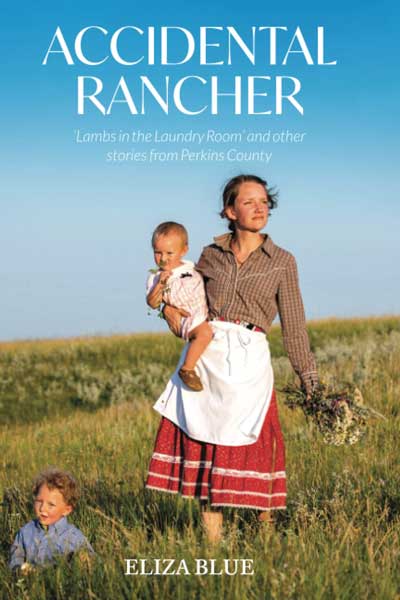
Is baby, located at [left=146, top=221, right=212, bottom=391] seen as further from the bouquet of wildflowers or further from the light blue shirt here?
the light blue shirt

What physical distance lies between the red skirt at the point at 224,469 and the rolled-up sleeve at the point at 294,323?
287 mm

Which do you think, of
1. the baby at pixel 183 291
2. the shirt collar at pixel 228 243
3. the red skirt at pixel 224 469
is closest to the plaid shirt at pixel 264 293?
the shirt collar at pixel 228 243

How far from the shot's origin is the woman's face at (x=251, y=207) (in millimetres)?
5555

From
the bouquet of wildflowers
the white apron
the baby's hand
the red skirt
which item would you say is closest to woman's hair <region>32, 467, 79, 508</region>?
the red skirt

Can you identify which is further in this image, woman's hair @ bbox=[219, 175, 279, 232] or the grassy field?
woman's hair @ bbox=[219, 175, 279, 232]

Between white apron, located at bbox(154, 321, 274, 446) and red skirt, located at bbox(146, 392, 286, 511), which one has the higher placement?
white apron, located at bbox(154, 321, 274, 446)

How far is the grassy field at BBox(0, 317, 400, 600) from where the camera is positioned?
4242mm

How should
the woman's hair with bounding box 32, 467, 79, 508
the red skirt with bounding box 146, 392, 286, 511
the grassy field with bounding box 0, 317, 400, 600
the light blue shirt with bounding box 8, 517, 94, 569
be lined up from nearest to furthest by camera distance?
1. the grassy field with bounding box 0, 317, 400, 600
2. the light blue shirt with bounding box 8, 517, 94, 569
3. the woman's hair with bounding box 32, 467, 79, 508
4. the red skirt with bounding box 146, 392, 286, 511

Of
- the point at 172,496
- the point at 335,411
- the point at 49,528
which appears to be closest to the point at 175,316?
the point at 335,411

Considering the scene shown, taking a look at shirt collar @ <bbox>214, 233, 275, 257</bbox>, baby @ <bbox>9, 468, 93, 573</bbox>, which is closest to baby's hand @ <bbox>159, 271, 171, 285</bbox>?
shirt collar @ <bbox>214, 233, 275, 257</bbox>

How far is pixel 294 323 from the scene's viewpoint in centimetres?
564

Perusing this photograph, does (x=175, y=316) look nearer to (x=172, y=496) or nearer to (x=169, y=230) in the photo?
(x=169, y=230)

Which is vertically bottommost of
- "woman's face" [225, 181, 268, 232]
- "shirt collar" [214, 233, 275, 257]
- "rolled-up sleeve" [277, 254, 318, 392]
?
"rolled-up sleeve" [277, 254, 318, 392]

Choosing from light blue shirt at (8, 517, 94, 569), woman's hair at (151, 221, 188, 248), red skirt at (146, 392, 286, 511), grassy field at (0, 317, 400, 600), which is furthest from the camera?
woman's hair at (151, 221, 188, 248)
